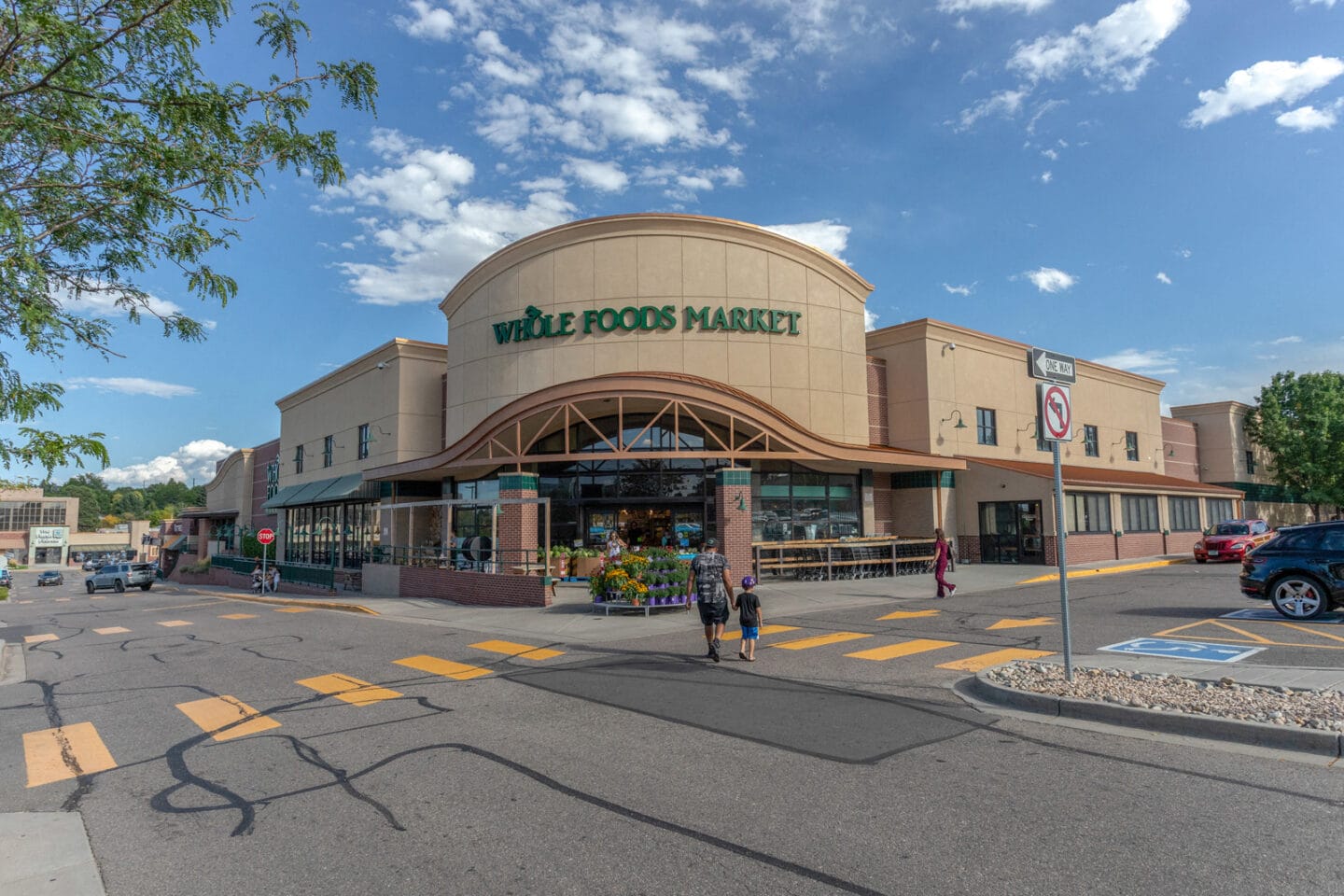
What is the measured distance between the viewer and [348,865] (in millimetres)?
4434

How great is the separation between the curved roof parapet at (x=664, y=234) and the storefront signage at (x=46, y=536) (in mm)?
114049

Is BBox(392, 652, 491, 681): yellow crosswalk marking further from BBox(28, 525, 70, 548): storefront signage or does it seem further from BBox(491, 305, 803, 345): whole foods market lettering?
BBox(28, 525, 70, 548): storefront signage

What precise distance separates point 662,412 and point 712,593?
10333 mm

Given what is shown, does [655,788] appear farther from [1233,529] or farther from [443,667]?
[1233,529]

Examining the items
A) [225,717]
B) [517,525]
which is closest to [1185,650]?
[225,717]

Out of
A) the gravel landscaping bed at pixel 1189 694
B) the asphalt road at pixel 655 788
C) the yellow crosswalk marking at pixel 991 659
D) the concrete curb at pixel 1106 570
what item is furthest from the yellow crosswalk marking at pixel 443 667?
the concrete curb at pixel 1106 570

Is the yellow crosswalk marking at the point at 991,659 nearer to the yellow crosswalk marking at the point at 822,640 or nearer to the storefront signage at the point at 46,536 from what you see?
the yellow crosswalk marking at the point at 822,640

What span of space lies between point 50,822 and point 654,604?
40.1 feet

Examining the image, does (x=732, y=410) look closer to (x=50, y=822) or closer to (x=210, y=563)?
(x=50, y=822)

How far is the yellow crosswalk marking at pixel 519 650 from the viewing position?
12.0 m

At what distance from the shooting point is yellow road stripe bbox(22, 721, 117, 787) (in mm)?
6543

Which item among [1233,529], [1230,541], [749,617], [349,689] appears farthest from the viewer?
[1233,529]

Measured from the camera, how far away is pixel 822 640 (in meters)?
12.8

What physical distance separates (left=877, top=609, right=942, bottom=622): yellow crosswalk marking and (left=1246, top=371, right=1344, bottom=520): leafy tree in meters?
42.7
